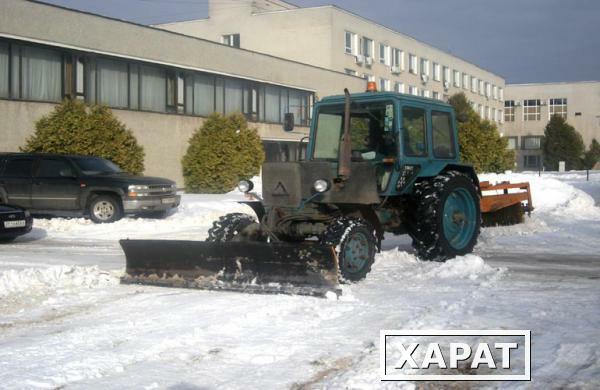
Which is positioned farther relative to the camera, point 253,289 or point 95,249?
point 95,249

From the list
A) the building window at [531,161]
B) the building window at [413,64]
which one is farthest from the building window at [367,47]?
the building window at [531,161]

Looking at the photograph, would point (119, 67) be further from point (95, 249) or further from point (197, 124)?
point (95, 249)

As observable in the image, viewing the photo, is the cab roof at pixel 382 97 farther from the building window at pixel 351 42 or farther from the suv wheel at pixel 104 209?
the building window at pixel 351 42

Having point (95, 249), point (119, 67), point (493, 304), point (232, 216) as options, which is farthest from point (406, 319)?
point (119, 67)

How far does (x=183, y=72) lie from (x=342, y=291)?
80.7 ft

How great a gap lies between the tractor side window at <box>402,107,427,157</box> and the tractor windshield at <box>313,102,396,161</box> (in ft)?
0.81

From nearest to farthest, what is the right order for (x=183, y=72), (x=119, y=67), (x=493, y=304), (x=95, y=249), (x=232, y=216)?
(x=493, y=304), (x=232, y=216), (x=95, y=249), (x=119, y=67), (x=183, y=72)

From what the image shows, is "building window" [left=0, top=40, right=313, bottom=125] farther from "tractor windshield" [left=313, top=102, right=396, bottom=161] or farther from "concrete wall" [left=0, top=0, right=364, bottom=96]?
"tractor windshield" [left=313, top=102, right=396, bottom=161]

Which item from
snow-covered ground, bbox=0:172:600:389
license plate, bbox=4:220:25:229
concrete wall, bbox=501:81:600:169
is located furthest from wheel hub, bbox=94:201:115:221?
concrete wall, bbox=501:81:600:169

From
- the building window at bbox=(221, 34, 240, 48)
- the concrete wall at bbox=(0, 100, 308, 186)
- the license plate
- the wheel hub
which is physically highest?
the building window at bbox=(221, 34, 240, 48)

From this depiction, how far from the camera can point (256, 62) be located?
3588cm

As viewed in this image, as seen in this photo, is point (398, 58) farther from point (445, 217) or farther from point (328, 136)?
point (328, 136)

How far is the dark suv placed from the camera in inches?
698

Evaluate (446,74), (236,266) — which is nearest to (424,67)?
(446,74)
